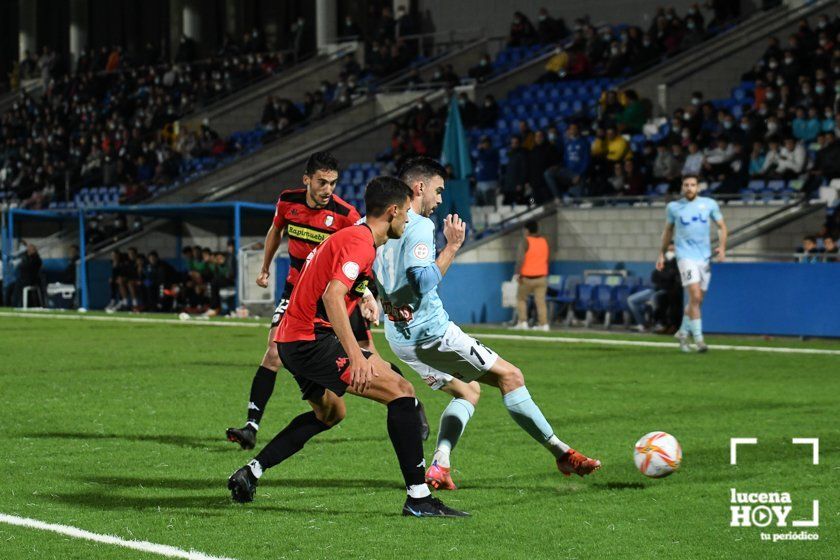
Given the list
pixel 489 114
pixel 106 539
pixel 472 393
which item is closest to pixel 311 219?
pixel 472 393

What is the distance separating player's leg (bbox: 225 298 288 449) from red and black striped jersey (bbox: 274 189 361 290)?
586 millimetres

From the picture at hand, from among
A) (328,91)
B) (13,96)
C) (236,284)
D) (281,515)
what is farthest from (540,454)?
(13,96)

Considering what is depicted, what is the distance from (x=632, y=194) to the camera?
26.8 m

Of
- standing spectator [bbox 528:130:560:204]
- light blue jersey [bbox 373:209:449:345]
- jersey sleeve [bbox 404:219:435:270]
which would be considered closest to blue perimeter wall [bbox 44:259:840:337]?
standing spectator [bbox 528:130:560:204]

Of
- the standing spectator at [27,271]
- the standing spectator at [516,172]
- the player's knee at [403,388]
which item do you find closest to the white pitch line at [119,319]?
the standing spectator at [27,271]

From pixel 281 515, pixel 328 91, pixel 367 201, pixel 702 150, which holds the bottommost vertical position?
pixel 281 515

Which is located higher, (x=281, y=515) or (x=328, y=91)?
(x=328, y=91)

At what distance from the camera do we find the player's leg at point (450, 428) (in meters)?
8.35

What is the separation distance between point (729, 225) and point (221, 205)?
450 inches

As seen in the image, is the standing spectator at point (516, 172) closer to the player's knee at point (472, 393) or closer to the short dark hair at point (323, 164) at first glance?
the short dark hair at point (323, 164)

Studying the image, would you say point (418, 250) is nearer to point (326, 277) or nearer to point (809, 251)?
point (326, 277)

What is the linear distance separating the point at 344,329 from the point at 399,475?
2044mm

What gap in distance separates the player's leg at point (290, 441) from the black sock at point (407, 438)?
1.76ft

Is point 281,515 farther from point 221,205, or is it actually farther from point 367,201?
point 221,205
